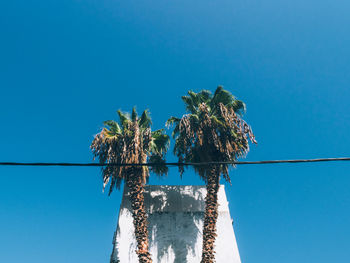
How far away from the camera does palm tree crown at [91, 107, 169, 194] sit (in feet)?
45.4

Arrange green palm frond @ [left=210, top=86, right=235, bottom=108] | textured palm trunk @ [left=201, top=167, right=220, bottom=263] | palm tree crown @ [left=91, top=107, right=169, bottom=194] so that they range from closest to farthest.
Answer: textured palm trunk @ [left=201, top=167, right=220, bottom=263] < palm tree crown @ [left=91, top=107, right=169, bottom=194] < green palm frond @ [left=210, top=86, right=235, bottom=108]

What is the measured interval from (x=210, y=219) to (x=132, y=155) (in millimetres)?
5146

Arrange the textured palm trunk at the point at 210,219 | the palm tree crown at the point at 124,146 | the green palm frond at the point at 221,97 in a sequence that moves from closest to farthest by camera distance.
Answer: the textured palm trunk at the point at 210,219 → the palm tree crown at the point at 124,146 → the green palm frond at the point at 221,97

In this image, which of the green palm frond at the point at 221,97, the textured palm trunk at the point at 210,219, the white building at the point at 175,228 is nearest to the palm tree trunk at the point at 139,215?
the white building at the point at 175,228

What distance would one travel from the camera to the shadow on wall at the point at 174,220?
14594 millimetres

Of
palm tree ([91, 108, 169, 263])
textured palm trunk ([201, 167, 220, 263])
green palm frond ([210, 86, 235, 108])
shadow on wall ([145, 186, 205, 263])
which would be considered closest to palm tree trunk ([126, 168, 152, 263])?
palm tree ([91, 108, 169, 263])

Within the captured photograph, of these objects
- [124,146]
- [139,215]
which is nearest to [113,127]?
[124,146]

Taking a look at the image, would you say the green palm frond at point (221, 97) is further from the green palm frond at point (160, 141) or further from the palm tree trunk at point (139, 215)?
the palm tree trunk at point (139, 215)

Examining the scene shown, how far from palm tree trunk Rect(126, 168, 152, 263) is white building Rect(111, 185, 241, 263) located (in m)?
1.91

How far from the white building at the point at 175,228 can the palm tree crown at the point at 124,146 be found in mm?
2039

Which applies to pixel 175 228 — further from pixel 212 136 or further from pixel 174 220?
pixel 212 136

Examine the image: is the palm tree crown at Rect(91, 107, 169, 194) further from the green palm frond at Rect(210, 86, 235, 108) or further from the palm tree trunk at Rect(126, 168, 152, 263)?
the green palm frond at Rect(210, 86, 235, 108)

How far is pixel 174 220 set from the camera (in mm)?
15891

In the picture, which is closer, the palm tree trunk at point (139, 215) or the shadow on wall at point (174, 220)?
the palm tree trunk at point (139, 215)
